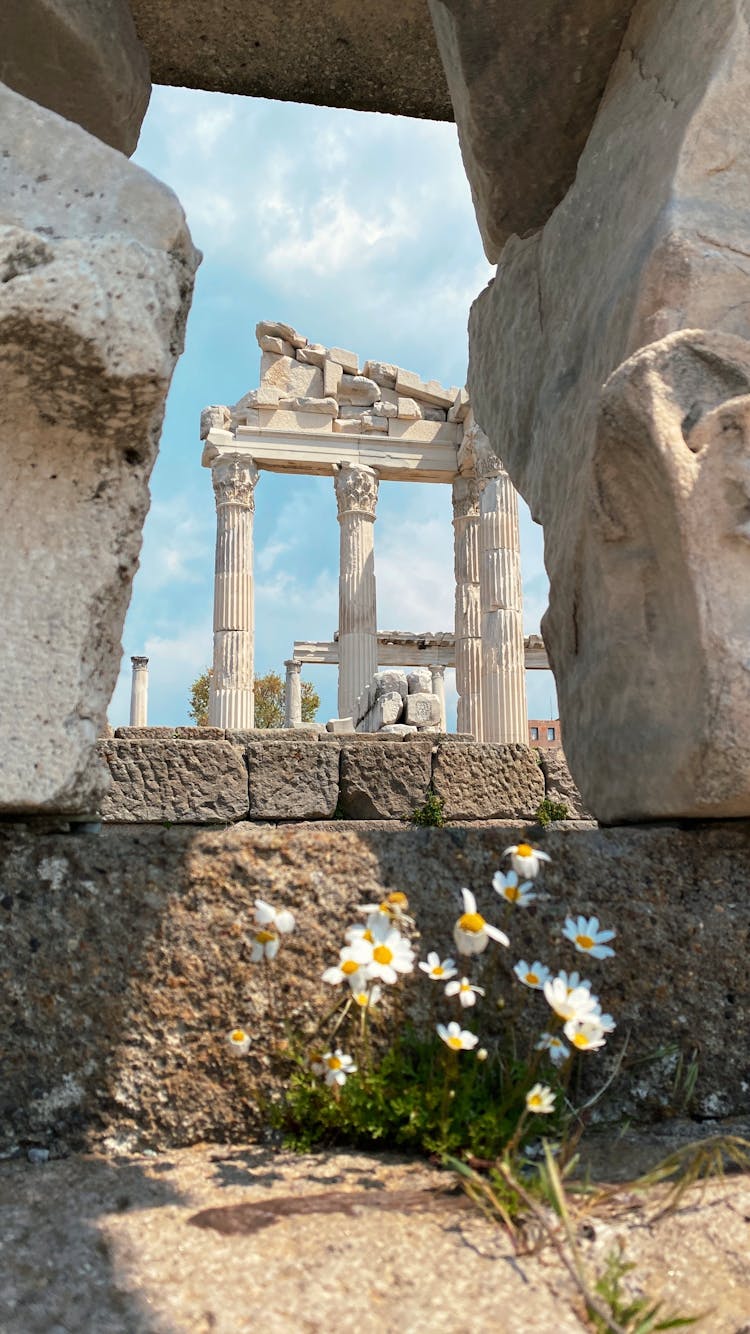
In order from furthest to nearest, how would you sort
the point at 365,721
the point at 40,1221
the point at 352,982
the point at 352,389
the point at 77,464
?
1. the point at 352,389
2. the point at 365,721
3. the point at 77,464
4. the point at 352,982
5. the point at 40,1221

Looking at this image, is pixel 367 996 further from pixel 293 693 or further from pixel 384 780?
pixel 293 693

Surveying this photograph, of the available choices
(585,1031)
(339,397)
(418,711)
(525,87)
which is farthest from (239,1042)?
(339,397)

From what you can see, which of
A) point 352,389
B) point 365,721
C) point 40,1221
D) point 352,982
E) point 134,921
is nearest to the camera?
point 40,1221

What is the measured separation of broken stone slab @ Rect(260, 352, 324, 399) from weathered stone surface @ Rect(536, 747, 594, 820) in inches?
556

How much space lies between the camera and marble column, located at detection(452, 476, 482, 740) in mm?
19188

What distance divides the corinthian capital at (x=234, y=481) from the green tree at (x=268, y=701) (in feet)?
48.0

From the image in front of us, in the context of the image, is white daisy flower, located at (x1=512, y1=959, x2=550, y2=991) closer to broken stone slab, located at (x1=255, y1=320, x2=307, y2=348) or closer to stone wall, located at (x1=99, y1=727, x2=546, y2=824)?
stone wall, located at (x1=99, y1=727, x2=546, y2=824)

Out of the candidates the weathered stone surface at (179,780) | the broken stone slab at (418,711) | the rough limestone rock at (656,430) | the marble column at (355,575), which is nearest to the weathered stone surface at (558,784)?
the weathered stone surface at (179,780)

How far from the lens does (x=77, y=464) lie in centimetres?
171

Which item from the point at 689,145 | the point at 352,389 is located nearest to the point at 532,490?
the point at 689,145

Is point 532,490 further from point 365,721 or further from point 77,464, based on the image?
point 365,721

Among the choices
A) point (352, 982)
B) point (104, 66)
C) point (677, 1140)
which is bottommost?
point (677, 1140)

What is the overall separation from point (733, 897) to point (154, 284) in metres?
1.36

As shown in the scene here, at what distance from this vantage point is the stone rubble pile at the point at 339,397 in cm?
1952
